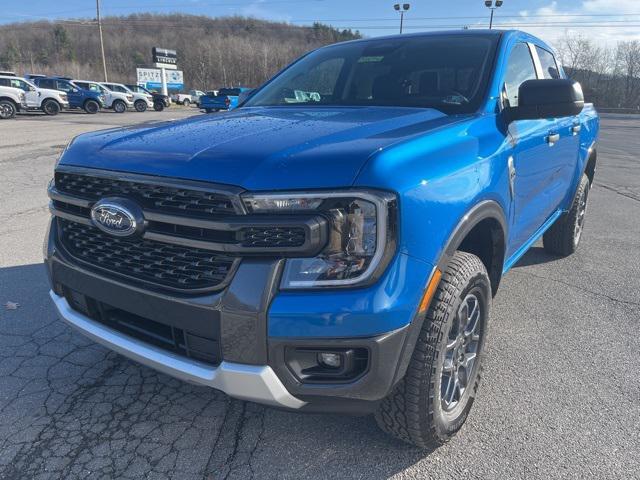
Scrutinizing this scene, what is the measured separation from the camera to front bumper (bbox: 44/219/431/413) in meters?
1.64

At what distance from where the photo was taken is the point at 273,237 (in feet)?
5.46

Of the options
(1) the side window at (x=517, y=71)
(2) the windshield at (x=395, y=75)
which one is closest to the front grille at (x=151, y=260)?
(2) the windshield at (x=395, y=75)

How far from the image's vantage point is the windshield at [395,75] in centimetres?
282

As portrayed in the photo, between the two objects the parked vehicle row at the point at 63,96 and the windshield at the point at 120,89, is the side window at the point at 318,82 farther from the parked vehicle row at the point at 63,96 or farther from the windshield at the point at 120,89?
the windshield at the point at 120,89

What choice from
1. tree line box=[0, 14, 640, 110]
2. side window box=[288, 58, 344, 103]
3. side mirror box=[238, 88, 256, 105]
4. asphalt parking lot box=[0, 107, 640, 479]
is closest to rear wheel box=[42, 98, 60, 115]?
asphalt parking lot box=[0, 107, 640, 479]

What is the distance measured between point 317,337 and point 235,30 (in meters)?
→ 126

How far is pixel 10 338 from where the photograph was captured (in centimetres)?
310

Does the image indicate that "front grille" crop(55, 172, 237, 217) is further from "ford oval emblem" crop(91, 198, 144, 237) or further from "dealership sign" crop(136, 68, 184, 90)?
"dealership sign" crop(136, 68, 184, 90)

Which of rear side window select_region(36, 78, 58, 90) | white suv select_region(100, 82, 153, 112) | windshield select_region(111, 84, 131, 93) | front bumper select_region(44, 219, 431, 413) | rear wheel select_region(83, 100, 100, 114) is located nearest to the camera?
front bumper select_region(44, 219, 431, 413)

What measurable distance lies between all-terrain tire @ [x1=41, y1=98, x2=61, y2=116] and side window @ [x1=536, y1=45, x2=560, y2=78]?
25.5m

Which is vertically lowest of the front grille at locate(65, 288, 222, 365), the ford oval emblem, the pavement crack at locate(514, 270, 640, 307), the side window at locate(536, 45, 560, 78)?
the pavement crack at locate(514, 270, 640, 307)

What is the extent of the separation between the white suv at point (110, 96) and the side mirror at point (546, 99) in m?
30.9

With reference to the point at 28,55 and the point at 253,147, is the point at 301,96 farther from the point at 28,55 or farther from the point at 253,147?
the point at 28,55

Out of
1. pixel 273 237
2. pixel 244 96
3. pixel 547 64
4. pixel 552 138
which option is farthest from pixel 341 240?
pixel 547 64
